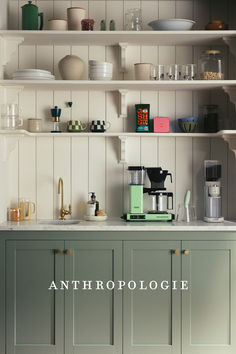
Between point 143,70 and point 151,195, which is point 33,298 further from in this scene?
point 143,70

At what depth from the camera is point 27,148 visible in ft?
12.6

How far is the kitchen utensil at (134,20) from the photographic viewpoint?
3.67 meters

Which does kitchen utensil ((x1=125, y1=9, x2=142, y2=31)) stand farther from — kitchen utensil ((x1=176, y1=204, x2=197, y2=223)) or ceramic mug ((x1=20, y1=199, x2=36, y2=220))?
ceramic mug ((x1=20, y1=199, x2=36, y2=220))

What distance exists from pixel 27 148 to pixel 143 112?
0.93 m

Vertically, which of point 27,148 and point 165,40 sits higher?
point 165,40

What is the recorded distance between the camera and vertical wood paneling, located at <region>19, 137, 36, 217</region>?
3.85m

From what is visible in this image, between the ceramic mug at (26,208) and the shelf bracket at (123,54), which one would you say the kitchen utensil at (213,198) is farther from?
the ceramic mug at (26,208)

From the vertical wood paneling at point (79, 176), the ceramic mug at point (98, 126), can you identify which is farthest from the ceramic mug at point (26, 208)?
the ceramic mug at point (98, 126)

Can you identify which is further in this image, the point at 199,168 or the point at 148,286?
the point at 199,168

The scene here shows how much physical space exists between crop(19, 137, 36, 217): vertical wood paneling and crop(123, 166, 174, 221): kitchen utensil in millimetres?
752

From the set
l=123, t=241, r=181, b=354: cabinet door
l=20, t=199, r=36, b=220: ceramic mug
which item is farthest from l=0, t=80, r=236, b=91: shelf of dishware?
l=123, t=241, r=181, b=354: cabinet door

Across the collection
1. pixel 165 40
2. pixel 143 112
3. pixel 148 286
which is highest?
pixel 165 40

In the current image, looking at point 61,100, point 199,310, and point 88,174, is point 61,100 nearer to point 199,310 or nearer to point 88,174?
point 88,174

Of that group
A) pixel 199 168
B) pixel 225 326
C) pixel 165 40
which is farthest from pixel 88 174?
pixel 225 326
